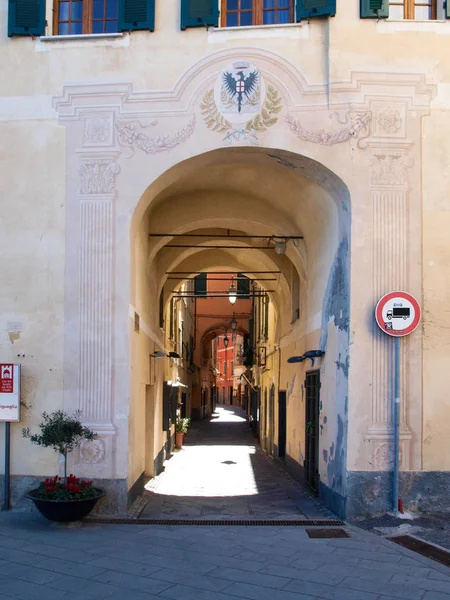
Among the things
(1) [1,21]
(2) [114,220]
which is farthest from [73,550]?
(1) [1,21]

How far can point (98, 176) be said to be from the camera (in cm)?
944

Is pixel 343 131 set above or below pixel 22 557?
above

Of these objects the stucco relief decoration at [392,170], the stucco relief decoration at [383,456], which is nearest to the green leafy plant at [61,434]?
the stucco relief decoration at [383,456]

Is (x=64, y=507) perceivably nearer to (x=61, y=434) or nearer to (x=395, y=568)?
(x=61, y=434)

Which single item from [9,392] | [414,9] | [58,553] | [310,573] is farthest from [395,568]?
[414,9]

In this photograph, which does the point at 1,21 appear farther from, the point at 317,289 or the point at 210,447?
the point at 210,447

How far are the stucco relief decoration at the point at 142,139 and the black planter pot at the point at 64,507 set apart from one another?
15.7ft

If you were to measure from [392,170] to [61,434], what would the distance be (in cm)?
569

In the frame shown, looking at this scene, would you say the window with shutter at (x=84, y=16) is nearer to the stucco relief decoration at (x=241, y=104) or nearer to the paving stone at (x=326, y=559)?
the stucco relief decoration at (x=241, y=104)

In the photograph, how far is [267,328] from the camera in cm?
2292

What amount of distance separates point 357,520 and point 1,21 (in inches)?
344

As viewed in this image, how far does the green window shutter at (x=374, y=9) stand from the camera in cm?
919

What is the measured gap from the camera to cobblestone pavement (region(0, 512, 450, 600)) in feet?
19.1

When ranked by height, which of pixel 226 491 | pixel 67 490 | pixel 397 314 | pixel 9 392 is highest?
pixel 397 314
